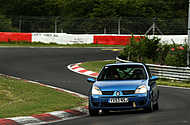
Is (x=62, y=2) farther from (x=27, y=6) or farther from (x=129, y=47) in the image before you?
(x=129, y=47)

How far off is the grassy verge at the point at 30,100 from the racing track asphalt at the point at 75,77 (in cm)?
164

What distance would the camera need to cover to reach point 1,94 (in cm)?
1759

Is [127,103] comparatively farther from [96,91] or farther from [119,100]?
[96,91]

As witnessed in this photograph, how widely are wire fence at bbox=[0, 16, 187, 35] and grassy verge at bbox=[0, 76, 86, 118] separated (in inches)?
1189

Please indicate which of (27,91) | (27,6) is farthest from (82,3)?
(27,91)

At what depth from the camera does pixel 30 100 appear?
55.8ft

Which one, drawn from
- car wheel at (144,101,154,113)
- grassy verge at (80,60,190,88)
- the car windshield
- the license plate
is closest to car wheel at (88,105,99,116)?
the license plate

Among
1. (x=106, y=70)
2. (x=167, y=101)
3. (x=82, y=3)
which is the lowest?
(x=167, y=101)

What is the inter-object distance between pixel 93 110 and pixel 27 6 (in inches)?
2609

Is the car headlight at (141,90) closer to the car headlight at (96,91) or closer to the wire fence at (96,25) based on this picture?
the car headlight at (96,91)

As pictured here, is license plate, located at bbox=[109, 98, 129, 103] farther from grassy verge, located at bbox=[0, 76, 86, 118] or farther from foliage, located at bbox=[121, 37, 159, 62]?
foliage, located at bbox=[121, 37, 159, 62]

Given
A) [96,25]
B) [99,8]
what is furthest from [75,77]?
[99,8]

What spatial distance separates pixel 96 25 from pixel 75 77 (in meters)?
25.0

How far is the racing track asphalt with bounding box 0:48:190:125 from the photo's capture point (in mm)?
13055
